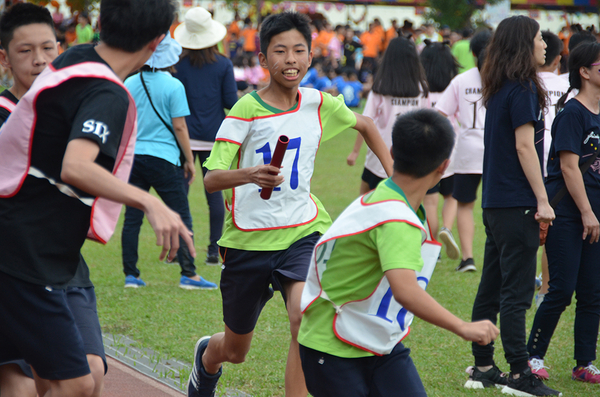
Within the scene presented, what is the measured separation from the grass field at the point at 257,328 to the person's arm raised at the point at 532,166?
1.15 meters

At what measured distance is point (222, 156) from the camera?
3.51m

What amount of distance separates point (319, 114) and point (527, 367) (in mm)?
1938

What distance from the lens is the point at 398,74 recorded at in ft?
23.0

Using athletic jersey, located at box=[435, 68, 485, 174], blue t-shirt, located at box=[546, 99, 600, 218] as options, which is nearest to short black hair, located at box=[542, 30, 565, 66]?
athletic jersey, located at box=[435, 68, 485, 174]

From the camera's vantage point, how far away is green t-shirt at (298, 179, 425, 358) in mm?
2396

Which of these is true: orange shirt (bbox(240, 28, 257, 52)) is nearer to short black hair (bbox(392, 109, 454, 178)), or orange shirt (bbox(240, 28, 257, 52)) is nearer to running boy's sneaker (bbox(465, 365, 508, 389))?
running boy's sneaker (bbox(465, 365, 508, 389))

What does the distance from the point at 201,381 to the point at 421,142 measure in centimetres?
204

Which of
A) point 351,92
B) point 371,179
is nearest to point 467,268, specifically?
point 371,179

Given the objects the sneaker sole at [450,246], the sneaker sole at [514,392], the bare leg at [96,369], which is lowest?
the sneaker sole at [450,246]

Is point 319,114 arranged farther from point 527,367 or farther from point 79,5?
point 79,5

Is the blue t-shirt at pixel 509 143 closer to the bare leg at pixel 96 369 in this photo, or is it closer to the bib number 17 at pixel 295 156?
the bib number 17 at pixel 295 156

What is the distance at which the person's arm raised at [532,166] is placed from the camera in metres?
3.91

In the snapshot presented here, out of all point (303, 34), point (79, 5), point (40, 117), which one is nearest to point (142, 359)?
point (303, 34)

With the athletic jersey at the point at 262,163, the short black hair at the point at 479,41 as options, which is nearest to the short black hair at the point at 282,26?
the athletic jersey at the point at 262,163
